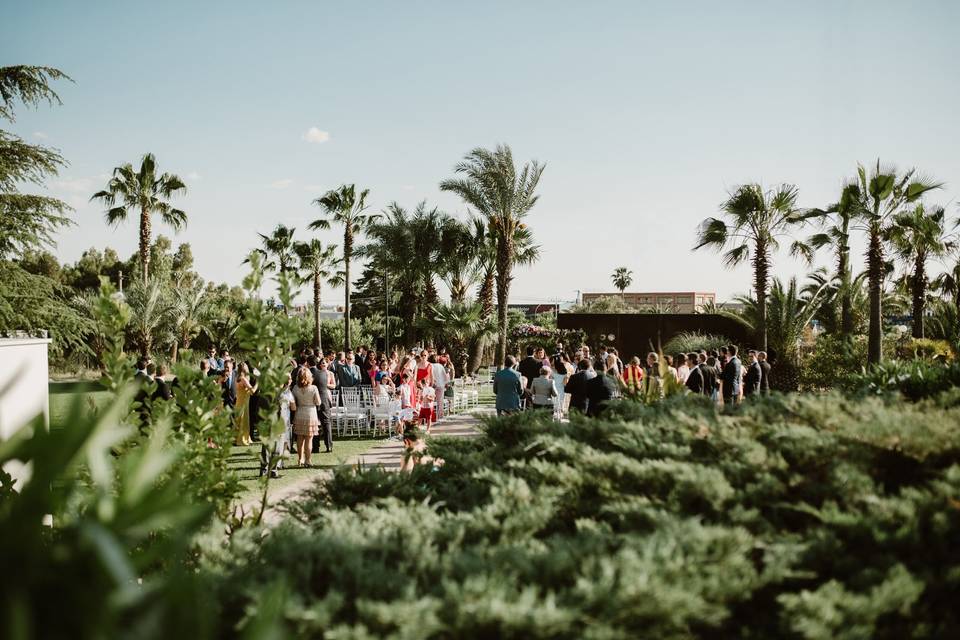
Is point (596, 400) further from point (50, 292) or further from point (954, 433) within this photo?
point (50, 292)

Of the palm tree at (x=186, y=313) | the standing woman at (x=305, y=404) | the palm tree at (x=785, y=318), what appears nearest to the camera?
the standing woman at (x=305, y=404)

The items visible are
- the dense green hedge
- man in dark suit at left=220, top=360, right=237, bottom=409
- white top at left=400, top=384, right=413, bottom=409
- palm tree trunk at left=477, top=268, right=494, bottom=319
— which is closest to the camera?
the dense green hedge

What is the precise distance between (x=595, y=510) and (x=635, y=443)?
0.61m

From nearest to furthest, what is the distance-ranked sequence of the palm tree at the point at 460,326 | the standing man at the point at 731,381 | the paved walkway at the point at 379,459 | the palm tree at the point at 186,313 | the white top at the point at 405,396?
the paved walkway at the point at 379,459, the standing man at the point at 731,381, the white top at the point at 405,396, the palm tree at the point at 460,326, the palm tree at the point at 186,313

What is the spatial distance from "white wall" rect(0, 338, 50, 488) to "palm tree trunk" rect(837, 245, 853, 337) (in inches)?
873

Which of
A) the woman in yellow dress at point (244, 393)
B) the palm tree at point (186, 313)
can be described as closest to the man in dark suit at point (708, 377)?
the woman in yellow dress at point (244, 393)

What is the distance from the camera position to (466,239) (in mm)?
28234

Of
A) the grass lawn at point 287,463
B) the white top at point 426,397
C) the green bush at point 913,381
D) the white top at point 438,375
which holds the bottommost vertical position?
the grass lawn at point 287,463

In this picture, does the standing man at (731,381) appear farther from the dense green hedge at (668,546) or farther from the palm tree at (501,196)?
the palm tree at (501,196)

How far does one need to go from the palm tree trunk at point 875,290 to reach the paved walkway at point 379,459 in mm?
10938

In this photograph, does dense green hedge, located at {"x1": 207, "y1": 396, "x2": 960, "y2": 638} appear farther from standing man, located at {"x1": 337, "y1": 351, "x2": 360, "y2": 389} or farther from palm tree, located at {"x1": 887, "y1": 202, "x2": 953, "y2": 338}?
palm tree, located at {"x1": 887, "y1": 202, "x2": 953, "y2": 338}

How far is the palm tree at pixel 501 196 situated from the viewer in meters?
25.0

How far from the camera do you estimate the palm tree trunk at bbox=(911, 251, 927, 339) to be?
2114cm

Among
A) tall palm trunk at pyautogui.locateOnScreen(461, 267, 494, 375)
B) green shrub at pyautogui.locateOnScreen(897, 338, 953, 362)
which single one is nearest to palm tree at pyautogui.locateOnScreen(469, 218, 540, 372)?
tall palm trunk at pyautogui.locateOnScreen(461, 267, 494, 375)
